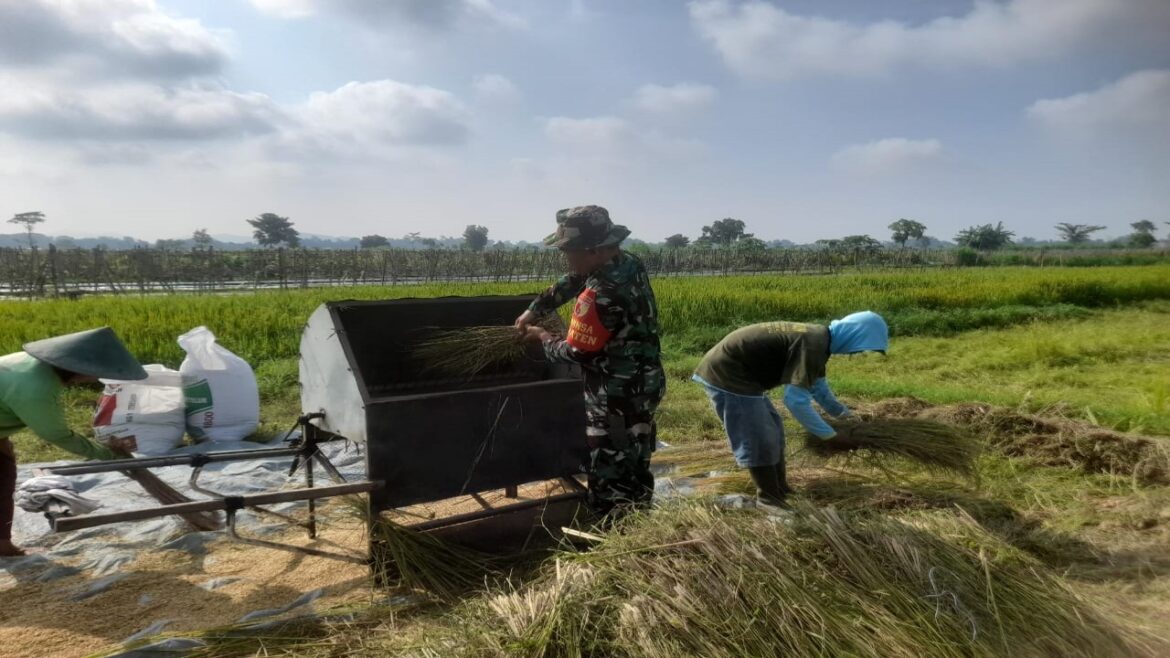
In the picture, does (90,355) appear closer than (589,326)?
No

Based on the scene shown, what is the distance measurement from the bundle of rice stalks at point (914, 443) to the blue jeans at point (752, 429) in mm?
359

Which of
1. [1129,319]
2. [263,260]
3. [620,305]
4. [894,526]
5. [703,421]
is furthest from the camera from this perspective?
[263,260]

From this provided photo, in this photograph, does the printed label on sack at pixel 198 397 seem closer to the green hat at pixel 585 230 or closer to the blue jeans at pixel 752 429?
the green hat at pixel 585 230

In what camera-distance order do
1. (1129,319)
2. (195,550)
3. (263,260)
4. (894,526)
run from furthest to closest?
(263,260)
(1129,319)
(195,550)
(894,526)

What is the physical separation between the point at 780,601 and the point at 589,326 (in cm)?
139

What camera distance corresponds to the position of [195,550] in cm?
337

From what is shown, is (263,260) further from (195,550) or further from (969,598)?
(969,598)

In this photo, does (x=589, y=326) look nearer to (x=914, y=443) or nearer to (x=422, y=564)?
Answer: (x=422, y=564)

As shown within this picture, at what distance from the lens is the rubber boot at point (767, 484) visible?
11.9 feet

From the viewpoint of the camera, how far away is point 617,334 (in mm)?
2926

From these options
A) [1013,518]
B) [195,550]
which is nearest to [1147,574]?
[1013,518]

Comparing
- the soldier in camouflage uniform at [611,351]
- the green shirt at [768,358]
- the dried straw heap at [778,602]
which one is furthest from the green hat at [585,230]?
the dried straw heap at [778,602]

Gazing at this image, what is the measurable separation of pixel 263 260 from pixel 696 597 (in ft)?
90.3

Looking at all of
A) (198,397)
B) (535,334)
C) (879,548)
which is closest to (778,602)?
(879,548)
